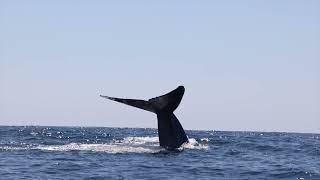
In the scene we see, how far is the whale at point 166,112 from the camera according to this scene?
69.7 ft

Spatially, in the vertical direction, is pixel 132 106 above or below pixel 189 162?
above

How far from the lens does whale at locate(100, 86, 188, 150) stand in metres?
21.2

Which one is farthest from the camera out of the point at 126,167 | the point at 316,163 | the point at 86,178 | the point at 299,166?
the point at 316,163

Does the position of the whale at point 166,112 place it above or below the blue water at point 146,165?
above

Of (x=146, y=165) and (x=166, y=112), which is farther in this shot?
(x=166, y=112)

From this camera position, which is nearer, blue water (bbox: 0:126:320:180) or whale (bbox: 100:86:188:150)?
blue water (bbox: 0:126:320:180)

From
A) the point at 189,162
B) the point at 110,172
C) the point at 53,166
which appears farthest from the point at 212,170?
the point at 53,166

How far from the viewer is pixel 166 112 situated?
21.7 meters

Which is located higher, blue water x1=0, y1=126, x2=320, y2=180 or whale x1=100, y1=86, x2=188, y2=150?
whale x1=100, y1=86, x2=188, y2=150

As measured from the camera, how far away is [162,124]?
70.6ft

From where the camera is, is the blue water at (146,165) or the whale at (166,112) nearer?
the blue water at (146,165)

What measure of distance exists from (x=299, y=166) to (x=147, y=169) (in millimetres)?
5025

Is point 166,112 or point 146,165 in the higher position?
point 166,112

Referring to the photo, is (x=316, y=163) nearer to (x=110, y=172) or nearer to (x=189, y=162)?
(x=189, y=162)
